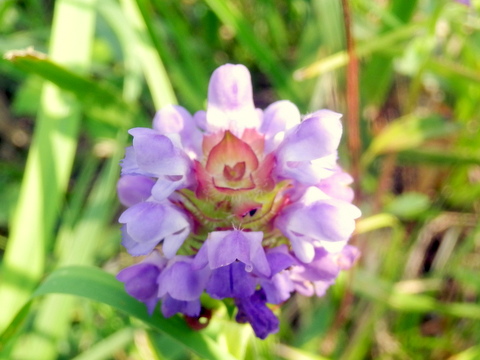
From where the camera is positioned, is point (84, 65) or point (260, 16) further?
point (260, 16)

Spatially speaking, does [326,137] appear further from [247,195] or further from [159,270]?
[159,270]

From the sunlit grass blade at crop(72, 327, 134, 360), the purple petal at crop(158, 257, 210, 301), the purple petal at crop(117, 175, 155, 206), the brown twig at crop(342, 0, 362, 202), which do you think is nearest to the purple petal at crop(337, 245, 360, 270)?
the purple petal at crop(158, 257, 210, 301)

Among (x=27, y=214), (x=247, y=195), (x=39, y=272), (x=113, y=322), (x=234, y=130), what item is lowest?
(x=113, y=322)

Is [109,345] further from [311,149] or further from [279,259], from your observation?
[311,149]

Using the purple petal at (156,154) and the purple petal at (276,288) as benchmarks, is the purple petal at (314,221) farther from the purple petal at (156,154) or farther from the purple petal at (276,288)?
the purple petal at (156,154)

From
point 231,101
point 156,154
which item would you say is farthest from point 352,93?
point 156,154

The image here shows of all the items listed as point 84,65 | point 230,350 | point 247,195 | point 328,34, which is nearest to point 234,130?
point 247,195

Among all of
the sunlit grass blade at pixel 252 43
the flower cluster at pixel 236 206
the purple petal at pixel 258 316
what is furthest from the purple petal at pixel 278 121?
the sunlit grass blade at pixel 252 43
